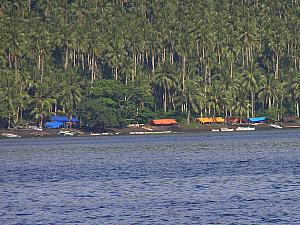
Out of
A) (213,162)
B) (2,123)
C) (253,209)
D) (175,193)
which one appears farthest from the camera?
(2,123)

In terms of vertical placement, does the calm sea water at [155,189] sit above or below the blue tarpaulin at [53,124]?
below

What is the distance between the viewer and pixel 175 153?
12025 centimetres

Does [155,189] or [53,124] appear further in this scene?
[53,124]

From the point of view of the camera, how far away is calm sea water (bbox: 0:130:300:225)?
2112 inches

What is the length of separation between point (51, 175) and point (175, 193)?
2301 cm

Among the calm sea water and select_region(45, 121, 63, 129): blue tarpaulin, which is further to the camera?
select_region(45, 121, 63, 129): blue tarpaulin

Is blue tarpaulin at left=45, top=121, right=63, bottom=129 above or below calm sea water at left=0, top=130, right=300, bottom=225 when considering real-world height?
above

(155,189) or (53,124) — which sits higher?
(53,124)

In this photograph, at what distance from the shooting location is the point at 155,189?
6838 centimetres

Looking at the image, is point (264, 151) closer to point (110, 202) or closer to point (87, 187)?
point (87, 187)

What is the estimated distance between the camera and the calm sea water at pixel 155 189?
53656 mm

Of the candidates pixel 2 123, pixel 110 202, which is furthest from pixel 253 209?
pixel 2 123

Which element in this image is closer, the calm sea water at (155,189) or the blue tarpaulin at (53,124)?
the calm sea water at (155,189)

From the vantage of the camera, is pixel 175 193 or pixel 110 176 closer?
pixel 175 193
